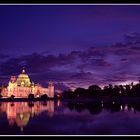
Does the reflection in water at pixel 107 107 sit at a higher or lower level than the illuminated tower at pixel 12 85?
lower

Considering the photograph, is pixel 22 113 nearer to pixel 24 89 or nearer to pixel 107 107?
pixel 107 107

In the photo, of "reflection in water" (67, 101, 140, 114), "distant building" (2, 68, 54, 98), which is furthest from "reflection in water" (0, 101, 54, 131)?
"distant building" (2, 68, 54, 98)

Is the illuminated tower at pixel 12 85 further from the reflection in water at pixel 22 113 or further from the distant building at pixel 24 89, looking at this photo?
the reflection in water at pixel 22 113

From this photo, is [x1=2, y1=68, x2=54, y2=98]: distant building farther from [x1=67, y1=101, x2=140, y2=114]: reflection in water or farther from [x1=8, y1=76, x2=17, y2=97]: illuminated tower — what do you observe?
[x1=67, y1=101, x2=140, y2=114]: reflection in water

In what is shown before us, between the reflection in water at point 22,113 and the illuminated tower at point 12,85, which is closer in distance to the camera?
the reflection in water at point 22,113

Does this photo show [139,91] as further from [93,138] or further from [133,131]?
[93,138]

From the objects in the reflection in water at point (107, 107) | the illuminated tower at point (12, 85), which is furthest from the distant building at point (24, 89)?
the reflection in water at point (107, 107)

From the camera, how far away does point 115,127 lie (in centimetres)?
788

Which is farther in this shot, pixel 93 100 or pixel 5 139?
pixel 93 100

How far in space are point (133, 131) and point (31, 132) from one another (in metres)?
2.12

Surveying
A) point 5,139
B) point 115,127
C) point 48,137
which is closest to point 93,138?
point 48,137

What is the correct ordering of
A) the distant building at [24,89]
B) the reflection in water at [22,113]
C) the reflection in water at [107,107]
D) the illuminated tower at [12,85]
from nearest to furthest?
1. the reflection in water at [22,113]
2. the reflection in water at [107,107]
3. the illuminated tower at [12,85]
4. the distant building at [24,89]

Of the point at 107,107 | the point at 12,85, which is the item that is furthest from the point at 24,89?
the point at 107,107
